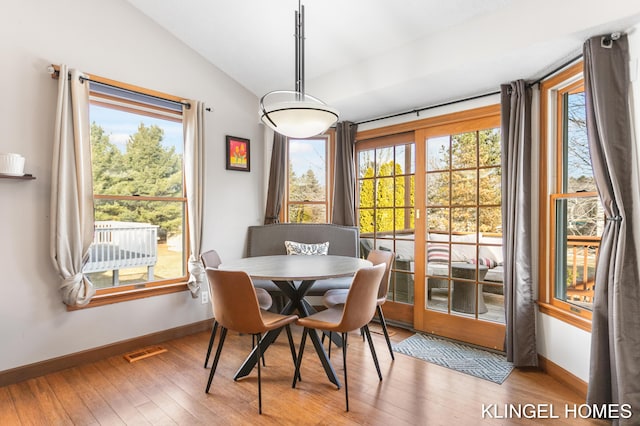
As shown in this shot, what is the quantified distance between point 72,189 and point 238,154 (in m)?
1.69

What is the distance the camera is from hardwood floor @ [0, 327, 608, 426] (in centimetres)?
204

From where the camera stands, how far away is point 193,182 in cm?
341

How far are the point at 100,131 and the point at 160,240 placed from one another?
3.67ft

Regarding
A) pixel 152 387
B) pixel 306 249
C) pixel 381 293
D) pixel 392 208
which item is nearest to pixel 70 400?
pixel 152 387

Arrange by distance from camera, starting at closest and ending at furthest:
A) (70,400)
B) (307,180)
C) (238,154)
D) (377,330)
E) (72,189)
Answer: (70,400), (72,189), (377,330), (238,154), (307,180)

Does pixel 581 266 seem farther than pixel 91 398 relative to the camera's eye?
Yes

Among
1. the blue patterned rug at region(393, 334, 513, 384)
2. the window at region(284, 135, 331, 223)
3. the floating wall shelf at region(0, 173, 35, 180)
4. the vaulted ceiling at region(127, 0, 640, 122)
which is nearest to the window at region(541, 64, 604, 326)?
the vaulted ceiling at region(127, 0, 640, 122)

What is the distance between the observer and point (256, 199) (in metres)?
4.18

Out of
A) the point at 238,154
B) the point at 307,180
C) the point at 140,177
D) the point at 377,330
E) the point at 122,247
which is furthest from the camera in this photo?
the point at 307,180

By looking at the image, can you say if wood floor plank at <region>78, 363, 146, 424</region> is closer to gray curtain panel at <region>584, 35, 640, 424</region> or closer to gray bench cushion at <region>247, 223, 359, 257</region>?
gray bench cushion at <region>247, 223, 359, 257</region>

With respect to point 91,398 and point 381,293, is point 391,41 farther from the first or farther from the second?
point 91,398

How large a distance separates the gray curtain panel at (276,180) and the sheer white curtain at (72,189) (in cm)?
186

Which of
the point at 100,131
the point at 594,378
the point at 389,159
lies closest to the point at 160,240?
the point at 100,131

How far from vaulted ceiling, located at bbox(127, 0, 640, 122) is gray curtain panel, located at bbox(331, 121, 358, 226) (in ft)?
0.68
